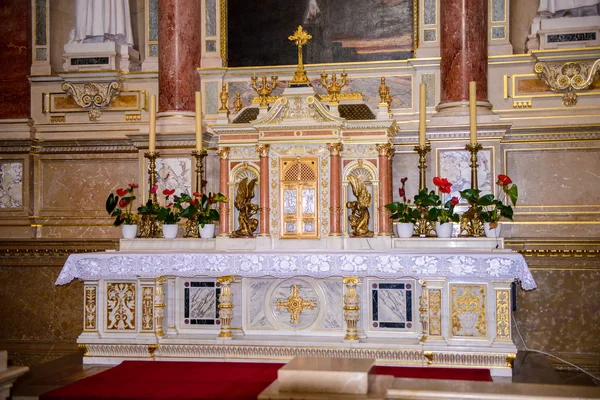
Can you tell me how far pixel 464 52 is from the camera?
8562mm

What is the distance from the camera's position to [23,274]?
360 inches

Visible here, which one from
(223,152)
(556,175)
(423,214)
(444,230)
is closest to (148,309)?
(223,152)

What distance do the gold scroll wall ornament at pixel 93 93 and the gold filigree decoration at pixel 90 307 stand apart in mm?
2935

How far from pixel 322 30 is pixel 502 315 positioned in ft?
13.9

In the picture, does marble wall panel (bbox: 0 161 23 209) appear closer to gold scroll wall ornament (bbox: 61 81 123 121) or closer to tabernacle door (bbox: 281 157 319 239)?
gold scroll wall ornament (bbox: 61 81 123 121)

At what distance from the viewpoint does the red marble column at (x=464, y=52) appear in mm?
8562

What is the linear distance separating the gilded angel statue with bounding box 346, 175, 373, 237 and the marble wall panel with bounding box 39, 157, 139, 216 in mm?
3161

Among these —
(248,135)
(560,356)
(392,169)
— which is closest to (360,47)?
(392,169)

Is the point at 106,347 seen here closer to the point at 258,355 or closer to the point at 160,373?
the point at 160,373

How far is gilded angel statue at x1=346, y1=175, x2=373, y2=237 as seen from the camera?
741 cm

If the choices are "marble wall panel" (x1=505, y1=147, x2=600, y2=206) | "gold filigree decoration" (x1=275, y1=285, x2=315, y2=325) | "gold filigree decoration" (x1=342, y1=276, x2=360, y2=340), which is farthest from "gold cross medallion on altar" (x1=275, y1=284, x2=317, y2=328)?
"marble wall panel" (x1=505, y1=147, x2=600, y2=206)

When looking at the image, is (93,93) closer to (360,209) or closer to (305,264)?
(360,209)

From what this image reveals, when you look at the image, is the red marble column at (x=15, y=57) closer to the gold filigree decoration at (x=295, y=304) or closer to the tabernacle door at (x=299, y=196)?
the tabernacle door at (x=299, y=196)

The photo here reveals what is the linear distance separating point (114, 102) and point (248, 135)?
101 inches
